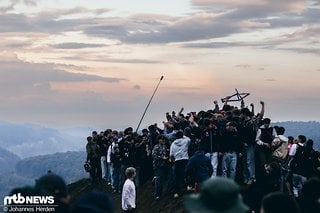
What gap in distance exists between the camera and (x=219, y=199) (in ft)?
26.2

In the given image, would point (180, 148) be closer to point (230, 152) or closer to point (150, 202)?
point (230, 152)

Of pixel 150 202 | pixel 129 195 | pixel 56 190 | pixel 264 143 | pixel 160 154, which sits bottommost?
pixel 150 202

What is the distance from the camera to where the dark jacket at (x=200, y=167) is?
947 inches

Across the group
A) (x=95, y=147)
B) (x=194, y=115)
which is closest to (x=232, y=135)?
(x=194, y=115)

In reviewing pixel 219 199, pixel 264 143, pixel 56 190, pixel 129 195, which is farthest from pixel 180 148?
pixel 219 199

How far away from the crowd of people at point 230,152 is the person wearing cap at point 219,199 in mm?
12627

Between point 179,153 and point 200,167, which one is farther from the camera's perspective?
point 179,153

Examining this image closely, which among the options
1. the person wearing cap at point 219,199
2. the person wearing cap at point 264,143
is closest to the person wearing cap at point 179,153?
the person wearing cap at point 264,143

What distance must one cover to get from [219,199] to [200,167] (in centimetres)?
1615

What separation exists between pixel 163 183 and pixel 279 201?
73.9 ft

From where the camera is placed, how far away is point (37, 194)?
30.9 ft

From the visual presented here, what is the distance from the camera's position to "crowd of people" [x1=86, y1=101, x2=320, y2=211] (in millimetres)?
23062

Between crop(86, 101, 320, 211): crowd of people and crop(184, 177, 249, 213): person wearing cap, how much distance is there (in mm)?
12627

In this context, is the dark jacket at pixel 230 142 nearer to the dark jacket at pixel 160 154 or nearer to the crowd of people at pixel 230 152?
the crowd of people at pixel 230 152
